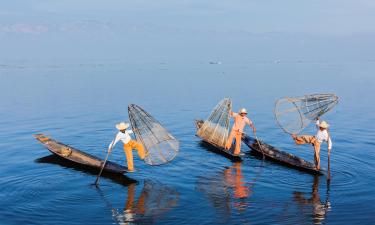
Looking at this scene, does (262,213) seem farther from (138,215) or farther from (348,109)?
(348,109)

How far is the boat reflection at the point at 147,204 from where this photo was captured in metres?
14.9

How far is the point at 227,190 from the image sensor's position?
58.1 feet

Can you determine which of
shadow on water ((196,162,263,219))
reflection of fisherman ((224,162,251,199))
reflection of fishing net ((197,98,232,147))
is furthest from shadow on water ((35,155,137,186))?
reflection of fishing net ((197,98,232,147))

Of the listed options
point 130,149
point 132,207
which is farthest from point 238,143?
point 132,207

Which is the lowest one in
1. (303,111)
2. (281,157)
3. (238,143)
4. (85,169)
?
(85,169)

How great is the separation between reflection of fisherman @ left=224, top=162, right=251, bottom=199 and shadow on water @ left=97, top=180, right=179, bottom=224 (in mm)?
2577

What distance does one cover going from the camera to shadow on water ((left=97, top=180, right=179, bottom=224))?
1494 centimetres

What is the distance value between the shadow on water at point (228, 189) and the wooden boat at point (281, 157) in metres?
1.45

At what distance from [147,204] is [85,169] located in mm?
5566

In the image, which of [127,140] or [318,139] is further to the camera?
[318,139]

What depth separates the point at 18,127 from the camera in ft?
106

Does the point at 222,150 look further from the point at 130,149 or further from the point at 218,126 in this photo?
the point at 130,149

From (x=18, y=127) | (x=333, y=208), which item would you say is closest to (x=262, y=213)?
(x=333, y=208)

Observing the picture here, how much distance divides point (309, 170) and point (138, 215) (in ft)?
29.8
